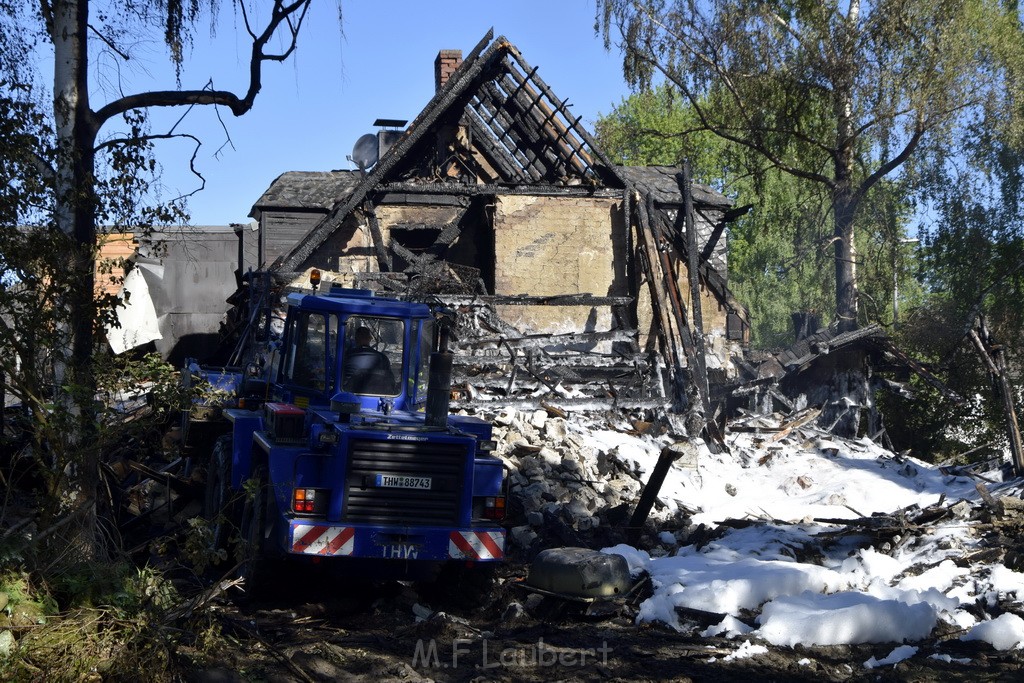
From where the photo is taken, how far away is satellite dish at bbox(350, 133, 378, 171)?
25750 mm

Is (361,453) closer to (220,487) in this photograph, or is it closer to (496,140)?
(220,487)

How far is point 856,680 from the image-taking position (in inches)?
287

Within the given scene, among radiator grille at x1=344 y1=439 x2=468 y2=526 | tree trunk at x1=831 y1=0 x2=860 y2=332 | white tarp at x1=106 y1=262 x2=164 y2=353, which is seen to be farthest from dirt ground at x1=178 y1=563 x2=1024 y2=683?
tree trunk at x1=831 y1=0 x2=860 y2=332

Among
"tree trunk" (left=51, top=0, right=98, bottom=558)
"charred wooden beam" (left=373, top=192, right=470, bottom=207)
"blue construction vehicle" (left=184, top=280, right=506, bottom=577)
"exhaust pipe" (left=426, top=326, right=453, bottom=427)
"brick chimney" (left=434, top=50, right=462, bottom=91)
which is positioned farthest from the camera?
"brick chimney" (left=434, top=50, right=462, bottom=91)

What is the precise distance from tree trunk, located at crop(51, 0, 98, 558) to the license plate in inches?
91.4

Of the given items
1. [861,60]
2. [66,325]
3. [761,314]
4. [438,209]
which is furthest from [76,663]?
[761,314]

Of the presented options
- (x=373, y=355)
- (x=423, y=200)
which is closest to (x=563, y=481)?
(x=373, y=355)

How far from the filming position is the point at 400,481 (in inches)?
347

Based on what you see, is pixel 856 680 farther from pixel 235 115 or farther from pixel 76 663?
pixel 235 115

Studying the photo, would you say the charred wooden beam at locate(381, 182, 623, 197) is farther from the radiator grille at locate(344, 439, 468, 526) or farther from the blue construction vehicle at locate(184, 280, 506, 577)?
the radiator grille at locate(344, 439, 468, 526)

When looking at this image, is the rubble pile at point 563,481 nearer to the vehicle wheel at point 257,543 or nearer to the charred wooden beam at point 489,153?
the vehicle wheel at point 257,543

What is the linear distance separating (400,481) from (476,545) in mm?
833

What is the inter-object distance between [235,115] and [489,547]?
438 cm

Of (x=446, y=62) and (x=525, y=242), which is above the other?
(x=446, y=62)
